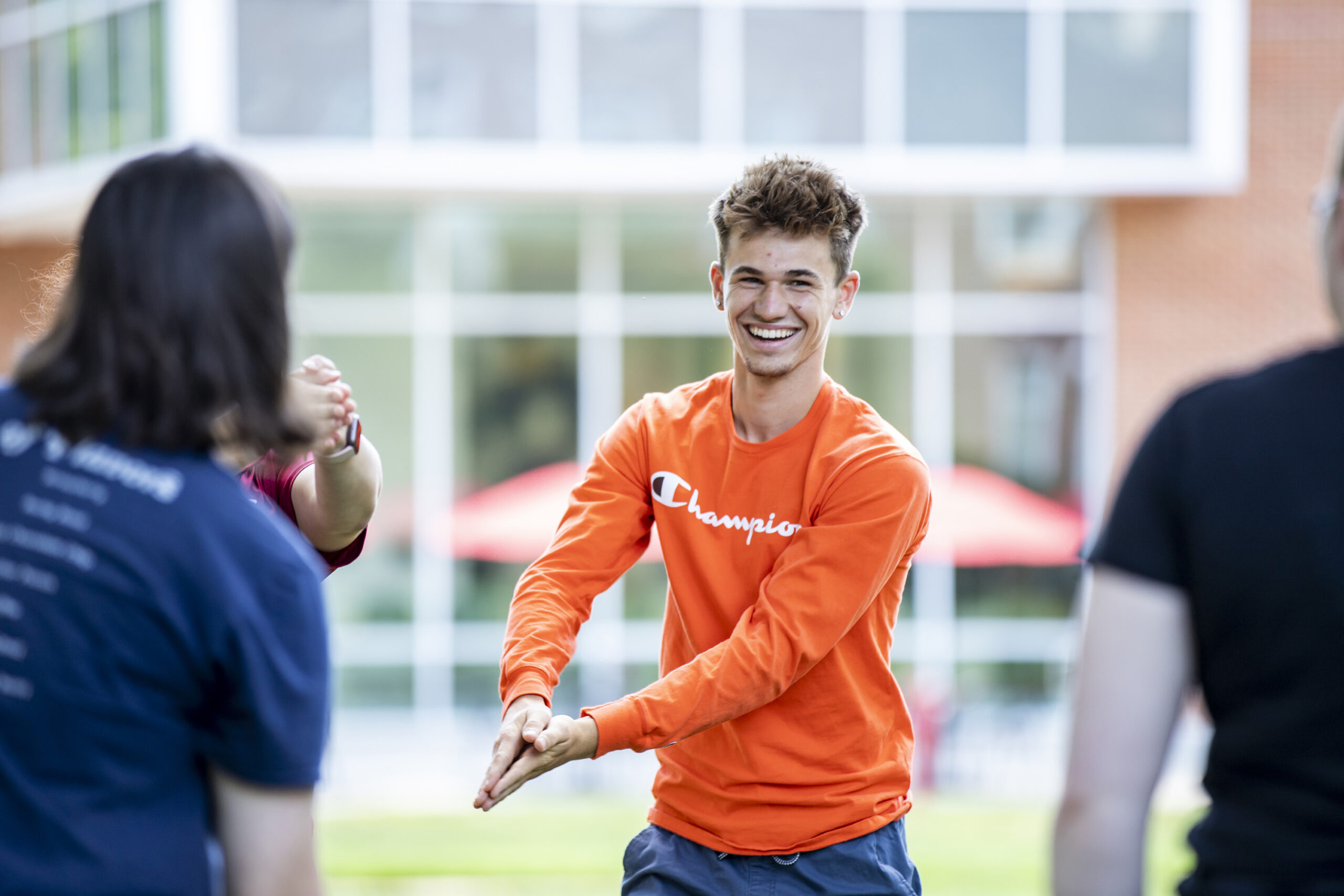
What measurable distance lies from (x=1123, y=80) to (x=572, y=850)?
9.49 metres

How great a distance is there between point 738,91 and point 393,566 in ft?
19.8

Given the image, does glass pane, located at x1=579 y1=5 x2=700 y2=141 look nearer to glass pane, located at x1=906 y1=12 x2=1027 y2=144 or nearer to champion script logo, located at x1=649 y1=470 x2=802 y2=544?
glass pane, located at x1=906 y1=12 x2=1027 y2=144

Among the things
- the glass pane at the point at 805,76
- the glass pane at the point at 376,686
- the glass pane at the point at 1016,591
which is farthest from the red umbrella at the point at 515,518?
the glass pane at the point at 805,76

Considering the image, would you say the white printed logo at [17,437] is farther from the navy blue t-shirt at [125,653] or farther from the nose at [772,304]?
the nose at [772,304]

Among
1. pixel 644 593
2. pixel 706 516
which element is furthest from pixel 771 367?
pixel 644 593

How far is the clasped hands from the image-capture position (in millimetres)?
2861

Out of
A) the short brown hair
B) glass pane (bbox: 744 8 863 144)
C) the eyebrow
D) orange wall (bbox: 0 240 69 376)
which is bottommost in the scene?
the eyebrow

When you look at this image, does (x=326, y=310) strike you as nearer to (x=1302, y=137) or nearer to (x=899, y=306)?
(x=899, y=306)

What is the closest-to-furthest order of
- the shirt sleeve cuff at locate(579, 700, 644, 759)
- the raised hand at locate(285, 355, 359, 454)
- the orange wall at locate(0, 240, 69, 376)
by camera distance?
the raised hand at locate(285, 355, 359, 454)
the shirt sleeve cuff at locate(579, 700, 644, 759)
the orange wall at locate(0, 240, 69, 376)

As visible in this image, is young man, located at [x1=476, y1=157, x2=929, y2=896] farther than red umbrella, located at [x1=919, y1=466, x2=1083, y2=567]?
No

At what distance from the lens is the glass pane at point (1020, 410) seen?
47.2ft

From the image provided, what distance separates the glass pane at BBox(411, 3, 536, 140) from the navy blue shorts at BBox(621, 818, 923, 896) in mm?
11126

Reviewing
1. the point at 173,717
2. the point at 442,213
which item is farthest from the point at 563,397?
the point at 173,717

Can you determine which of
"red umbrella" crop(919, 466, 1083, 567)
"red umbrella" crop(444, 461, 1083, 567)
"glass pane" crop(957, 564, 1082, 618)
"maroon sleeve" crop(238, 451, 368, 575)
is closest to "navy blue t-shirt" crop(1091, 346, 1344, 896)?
"maroon sleeve" crop(238, 451, 368, 575)
